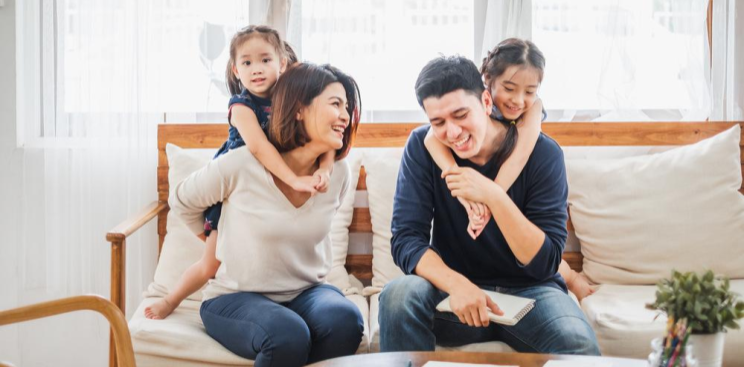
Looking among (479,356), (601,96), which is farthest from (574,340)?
(601,96)

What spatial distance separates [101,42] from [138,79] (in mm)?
188

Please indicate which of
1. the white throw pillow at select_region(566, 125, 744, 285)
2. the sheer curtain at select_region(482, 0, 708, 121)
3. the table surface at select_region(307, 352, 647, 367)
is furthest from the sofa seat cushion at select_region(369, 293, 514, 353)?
the sheer curtain at select_region(482, 0, 708, 121)

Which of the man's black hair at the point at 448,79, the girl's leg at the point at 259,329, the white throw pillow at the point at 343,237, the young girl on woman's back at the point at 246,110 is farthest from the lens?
the white throw pillow at the point at 343,237

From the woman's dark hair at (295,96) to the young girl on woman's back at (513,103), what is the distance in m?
0.31

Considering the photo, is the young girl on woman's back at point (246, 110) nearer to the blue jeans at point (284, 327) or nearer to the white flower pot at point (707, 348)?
the blue jeans at point (284, 327)

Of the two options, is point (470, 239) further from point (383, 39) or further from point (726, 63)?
point (726, 63)

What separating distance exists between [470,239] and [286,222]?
487 millimetres

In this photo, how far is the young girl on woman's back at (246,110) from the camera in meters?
2.12

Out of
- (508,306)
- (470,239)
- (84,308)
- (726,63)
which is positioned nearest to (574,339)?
(508,306)

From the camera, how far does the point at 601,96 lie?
9.33ft

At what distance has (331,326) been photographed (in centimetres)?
194

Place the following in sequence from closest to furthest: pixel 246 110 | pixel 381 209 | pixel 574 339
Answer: pixel 574 339
pixel 246 110
pixel 381 209

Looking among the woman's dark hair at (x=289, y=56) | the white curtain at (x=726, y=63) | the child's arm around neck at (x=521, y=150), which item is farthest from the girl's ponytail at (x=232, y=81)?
the white curtain at (x=726, y=63)

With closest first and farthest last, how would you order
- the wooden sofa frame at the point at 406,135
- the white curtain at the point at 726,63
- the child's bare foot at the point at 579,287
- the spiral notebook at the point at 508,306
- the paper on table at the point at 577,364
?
1. the paper on table at the point at 577,364
2. the spiral notebook at the point at 508,306
3. the child's bare foot at the point at 579,287
4. the wooden sofa frame at the point at 406,135
5. the white curtain at the point at 726,63
